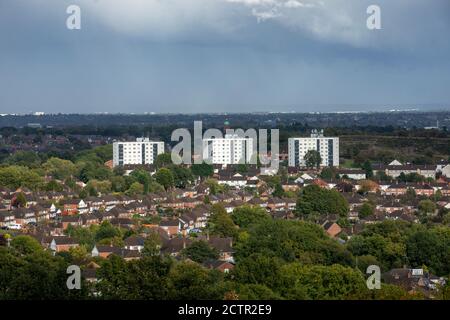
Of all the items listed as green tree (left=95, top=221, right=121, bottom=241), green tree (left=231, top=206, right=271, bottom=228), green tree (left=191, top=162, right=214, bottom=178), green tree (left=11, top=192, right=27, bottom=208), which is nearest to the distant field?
green tree (left=191, top=162, right=214, bottom=178)

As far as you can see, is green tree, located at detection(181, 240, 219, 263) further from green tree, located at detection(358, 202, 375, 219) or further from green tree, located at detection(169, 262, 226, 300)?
green tree, located at detection(358, 202, 375, 219)

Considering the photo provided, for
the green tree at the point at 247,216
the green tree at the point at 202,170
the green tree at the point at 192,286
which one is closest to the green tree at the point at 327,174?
the green tree at the point at 202,170

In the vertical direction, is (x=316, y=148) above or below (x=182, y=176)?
above

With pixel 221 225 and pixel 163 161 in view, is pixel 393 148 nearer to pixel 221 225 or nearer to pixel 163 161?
pixel 163 161

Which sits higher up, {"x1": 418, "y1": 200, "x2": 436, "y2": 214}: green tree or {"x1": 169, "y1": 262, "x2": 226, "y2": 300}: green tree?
{"x1": 169, "y1": 262, "x2": 226, "y2": 300}: green tree

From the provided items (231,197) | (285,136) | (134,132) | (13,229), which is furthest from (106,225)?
(134,132)

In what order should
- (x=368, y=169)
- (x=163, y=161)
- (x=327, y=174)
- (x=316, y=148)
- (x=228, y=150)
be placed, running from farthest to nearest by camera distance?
(x=228, y=150) < (x=316, y=148) < (x=163, y=161) < (x=368, y=169) < (x=327, y=174)

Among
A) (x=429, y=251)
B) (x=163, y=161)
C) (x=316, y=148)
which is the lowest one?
(x=429, y=251)

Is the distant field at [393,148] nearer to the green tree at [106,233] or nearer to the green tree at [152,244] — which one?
the green tree at [106,233]

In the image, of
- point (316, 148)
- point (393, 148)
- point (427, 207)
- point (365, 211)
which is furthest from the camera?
point (393, 148)

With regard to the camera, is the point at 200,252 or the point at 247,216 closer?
the point at 200,252

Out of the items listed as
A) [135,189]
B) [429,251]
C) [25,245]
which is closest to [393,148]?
[135,189]
